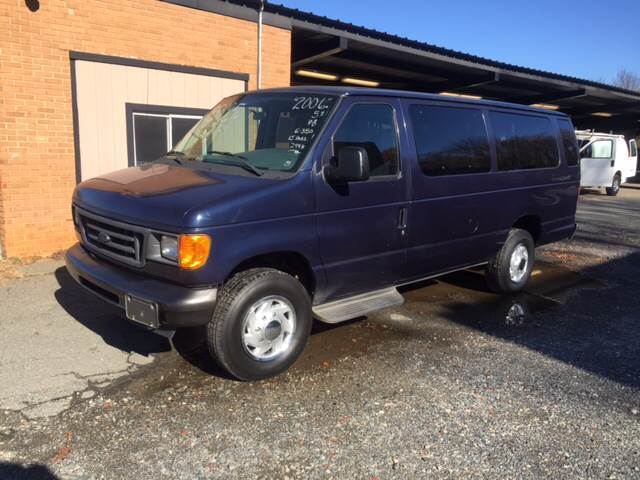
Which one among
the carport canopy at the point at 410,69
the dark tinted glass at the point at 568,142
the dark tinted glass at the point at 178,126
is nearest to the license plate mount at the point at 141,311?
the dark tinted glass at the point at 178,126

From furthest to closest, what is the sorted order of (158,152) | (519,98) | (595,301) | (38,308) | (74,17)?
(519,98)
(158,152)
(74,17)
(595,301)
(38,308)

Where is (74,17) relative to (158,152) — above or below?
above

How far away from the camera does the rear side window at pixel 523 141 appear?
18.7 feet

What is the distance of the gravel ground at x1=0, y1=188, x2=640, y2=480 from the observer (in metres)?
2.99

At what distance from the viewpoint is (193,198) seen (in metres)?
3.53

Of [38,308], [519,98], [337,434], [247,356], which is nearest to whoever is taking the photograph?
[337,434]

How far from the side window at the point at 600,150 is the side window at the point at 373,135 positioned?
1630 centimetres

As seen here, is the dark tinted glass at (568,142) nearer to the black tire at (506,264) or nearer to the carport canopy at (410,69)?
the black tire at (506,264)

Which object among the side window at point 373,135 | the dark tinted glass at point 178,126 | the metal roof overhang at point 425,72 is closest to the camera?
the side window at point 373,135

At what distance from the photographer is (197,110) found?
27.6 feet

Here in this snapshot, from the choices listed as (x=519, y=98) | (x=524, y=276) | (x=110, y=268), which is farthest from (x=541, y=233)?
(x=519, y=98)

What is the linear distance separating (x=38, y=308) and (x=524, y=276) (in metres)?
5.41

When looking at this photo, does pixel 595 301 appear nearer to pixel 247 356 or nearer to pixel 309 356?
pixel 309 356

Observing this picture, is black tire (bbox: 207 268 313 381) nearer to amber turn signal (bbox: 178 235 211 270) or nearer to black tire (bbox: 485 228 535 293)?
amber turn signal (bbox: 178 235 211 270)
